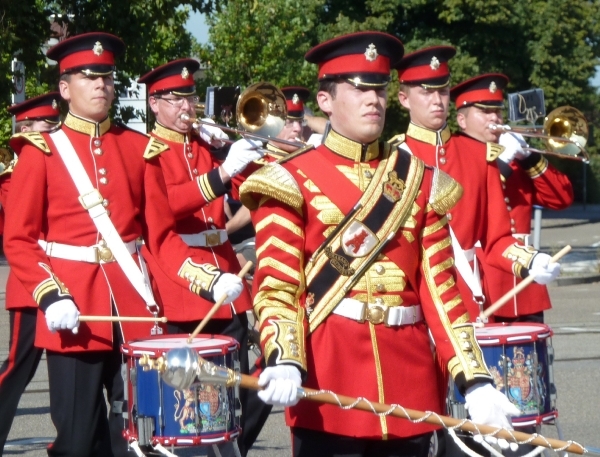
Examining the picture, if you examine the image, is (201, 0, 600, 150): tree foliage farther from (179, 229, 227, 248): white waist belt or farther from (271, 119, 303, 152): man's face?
(179, 229, 227, 248): white waist belt

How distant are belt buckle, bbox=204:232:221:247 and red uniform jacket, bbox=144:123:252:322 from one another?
0.02 meters

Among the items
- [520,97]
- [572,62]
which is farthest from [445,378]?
[572,62]

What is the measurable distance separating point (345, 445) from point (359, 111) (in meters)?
1.00

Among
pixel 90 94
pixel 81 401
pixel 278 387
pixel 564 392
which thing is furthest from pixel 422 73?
pixel 564 392

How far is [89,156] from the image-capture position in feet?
19.5

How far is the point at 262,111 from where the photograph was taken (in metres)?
7.75

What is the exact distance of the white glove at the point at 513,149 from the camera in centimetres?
766

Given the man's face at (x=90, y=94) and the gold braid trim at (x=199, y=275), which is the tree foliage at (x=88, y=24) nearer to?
the man's face at (x=90, y=94)

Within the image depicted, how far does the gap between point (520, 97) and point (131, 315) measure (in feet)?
12.2

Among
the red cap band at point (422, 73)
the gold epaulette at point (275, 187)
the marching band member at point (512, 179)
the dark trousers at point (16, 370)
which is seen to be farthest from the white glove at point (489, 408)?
the dark trousers at point (16, 370)

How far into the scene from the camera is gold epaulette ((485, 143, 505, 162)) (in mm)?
6621

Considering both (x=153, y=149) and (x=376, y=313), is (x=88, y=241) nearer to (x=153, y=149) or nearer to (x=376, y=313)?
(x=153, y=149)

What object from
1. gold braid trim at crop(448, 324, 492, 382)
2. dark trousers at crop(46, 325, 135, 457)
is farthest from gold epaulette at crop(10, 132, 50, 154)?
gold braid trim at crop(448, 324, 492, 382)

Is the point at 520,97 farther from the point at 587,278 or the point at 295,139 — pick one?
the point at 587,278
